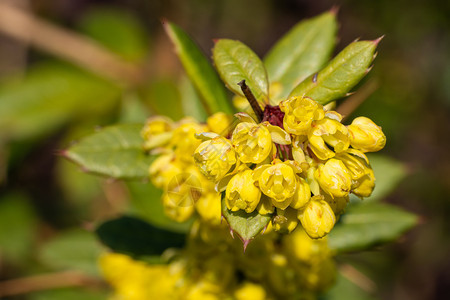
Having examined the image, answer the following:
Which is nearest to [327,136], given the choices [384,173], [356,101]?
[356,101]

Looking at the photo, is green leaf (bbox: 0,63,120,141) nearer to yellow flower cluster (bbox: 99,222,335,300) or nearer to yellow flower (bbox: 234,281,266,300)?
yellow flower cluster (bbox: 99,222,335,300)

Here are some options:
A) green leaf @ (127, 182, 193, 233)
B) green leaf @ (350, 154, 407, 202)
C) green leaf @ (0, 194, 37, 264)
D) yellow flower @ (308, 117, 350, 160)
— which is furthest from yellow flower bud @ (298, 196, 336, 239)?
green leaf @ (0, 194, 37, 264)

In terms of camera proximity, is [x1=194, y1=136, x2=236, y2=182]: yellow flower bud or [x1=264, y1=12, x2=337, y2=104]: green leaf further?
[x1=264, y1=12, x2=337, y2=104]: green leaf

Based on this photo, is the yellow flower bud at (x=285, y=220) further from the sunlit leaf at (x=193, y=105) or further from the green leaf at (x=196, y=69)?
the sunlit leaf at (x=193, y=105)

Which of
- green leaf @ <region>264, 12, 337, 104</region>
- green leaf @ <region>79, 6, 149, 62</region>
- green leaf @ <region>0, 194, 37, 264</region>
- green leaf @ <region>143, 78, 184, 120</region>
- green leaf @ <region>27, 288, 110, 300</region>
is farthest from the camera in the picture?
green leaf @ <region>79, 6, 149, 62</region>

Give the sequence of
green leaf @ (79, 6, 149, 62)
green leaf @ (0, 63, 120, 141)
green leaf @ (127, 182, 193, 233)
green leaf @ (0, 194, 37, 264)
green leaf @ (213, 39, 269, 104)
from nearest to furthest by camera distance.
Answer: green leaf @ (213, 39, 269, 104), green leaf @ (127, 182, 193, 233), green leaf @ (0, 63, 120, 141), green leaf @ (0, 194, 37, 264), green leaf @ (79, 6, 149, 62)

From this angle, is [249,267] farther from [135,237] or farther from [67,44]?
[67,44]
